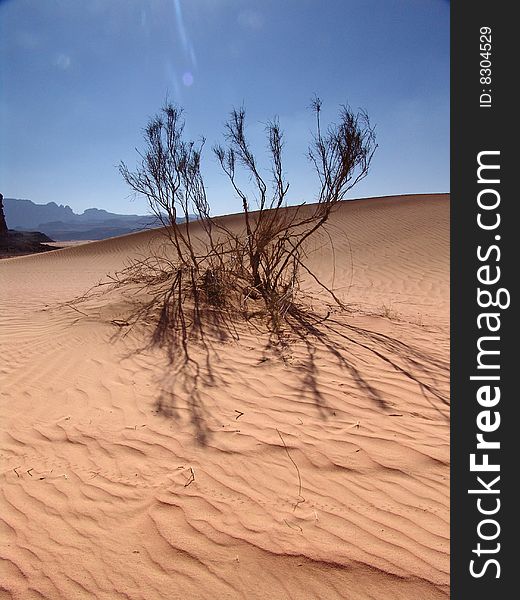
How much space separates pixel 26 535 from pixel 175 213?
6.59m

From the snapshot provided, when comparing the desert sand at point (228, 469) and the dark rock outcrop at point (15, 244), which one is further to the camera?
the dark rock outcrop at point (15, 244)

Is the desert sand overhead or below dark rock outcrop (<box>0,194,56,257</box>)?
below

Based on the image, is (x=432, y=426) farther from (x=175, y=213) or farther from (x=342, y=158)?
(x=175, y=213)

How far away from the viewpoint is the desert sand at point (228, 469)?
210 centimetres

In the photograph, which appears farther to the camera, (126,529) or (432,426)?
(432,426)

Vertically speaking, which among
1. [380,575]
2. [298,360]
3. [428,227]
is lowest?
[380,575]

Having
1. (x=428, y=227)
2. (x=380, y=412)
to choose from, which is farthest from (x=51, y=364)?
(x=428, y=227)

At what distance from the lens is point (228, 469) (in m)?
2.88

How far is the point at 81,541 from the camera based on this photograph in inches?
90.5

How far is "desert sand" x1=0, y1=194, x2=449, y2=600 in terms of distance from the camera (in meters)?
2.10

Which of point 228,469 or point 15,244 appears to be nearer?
point 228,469

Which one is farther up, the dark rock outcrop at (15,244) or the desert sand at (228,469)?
the dark rock outcrop at (15,244)

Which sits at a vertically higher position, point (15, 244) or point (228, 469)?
point (15, 244)

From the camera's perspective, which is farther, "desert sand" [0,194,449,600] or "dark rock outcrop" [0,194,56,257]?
"dark rock outcrop" [0,194,56,257]
